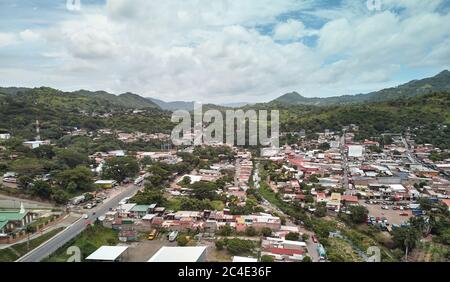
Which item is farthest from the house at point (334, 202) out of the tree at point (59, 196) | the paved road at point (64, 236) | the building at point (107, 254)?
the tree at point (59, 196)

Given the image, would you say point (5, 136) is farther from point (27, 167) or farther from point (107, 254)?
point (107, 254)

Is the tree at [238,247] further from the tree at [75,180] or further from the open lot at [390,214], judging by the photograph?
the tree at [75,180]

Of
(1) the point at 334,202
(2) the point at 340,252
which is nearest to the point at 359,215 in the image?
(1) the point at 334,202

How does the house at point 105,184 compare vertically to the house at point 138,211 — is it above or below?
above

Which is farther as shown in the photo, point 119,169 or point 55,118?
point 55,118

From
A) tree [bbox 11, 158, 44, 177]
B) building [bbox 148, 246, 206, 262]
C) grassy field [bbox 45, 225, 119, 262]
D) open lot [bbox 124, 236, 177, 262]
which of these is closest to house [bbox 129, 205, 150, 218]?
grassy field [bbox 45, 225, 119, 262]
